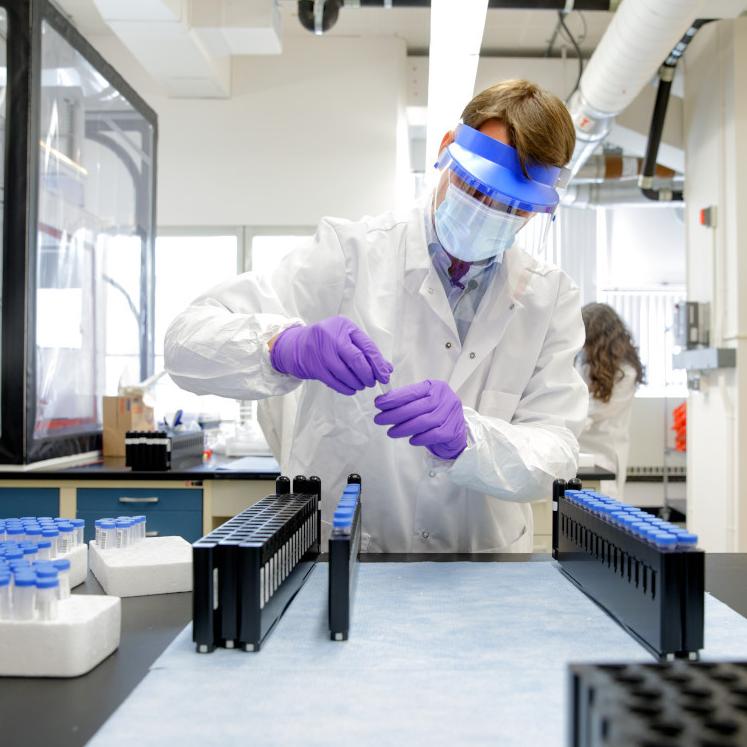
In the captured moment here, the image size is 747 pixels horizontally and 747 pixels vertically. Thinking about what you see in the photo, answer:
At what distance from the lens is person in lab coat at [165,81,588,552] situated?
1.20 metres

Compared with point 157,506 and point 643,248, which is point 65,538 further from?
point 643,248

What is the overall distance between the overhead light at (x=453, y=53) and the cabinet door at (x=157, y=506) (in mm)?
1250

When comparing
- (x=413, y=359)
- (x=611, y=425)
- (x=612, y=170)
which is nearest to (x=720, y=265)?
(x=611, y=425)

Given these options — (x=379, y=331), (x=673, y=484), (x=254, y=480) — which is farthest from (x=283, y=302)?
(x=673, y=484)

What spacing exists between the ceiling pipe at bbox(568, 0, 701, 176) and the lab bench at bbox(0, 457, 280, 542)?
6.19 feet

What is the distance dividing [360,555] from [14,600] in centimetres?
58

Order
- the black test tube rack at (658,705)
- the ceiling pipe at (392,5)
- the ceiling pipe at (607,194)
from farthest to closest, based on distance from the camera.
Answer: the ceiling pipe at (607,194), the ceiling pipe at (392,5), the black test tube rack at (658,705)

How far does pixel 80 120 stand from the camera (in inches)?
100

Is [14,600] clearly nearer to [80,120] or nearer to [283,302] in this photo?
[283,302]

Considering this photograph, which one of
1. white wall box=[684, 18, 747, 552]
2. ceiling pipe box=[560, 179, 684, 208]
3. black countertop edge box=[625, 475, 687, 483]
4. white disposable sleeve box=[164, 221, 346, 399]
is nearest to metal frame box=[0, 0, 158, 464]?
white disposable sleeve box=[164, 221, 346, 399]

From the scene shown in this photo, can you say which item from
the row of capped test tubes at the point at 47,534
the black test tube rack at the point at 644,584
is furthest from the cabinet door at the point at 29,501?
the black test tube rack at the point at 644,584

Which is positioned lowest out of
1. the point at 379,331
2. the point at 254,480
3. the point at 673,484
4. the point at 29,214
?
the point at 673,484

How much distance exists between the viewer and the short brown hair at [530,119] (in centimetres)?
119

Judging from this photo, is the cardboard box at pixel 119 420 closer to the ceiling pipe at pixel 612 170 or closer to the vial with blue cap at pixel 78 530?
the vial with blue cap at pixel 78 530
